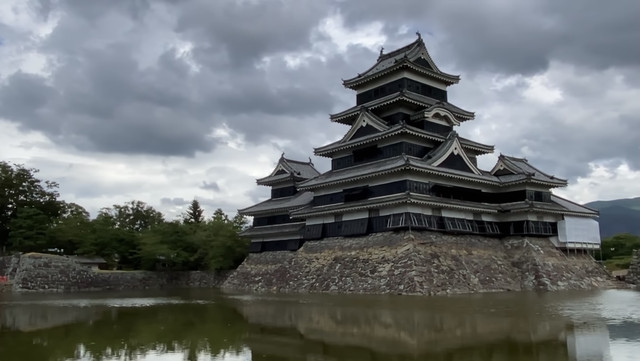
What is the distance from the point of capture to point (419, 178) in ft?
109

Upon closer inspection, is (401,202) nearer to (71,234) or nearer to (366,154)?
(366,154)

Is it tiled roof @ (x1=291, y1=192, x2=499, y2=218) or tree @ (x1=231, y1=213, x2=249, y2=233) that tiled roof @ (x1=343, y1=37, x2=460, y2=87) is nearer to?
tiled roof @ (x1=291, y1=192, x2=499, y2=218)

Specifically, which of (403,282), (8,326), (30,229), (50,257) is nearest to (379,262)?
(403,282)

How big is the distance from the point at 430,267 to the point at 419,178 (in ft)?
21.6

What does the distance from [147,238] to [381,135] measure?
94.9ft

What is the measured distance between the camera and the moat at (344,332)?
12039mm

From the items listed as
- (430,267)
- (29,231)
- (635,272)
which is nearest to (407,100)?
(430,267)

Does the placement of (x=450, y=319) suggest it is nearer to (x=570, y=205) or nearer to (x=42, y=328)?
(x=42, y=328)

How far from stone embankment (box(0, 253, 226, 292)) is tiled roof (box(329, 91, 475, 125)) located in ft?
68.0

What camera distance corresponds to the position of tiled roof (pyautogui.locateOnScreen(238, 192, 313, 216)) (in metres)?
44.7

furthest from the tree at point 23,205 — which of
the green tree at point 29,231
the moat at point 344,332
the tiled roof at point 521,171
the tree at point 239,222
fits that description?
the tiled roof at point 521,171

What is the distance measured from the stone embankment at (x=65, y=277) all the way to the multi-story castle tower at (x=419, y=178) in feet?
62.4

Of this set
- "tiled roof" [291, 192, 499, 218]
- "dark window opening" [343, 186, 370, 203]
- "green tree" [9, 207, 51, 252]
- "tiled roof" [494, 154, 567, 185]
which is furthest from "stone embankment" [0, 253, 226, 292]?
"tiled roof" [494, 154, 567, 185]

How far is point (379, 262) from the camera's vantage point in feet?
101
